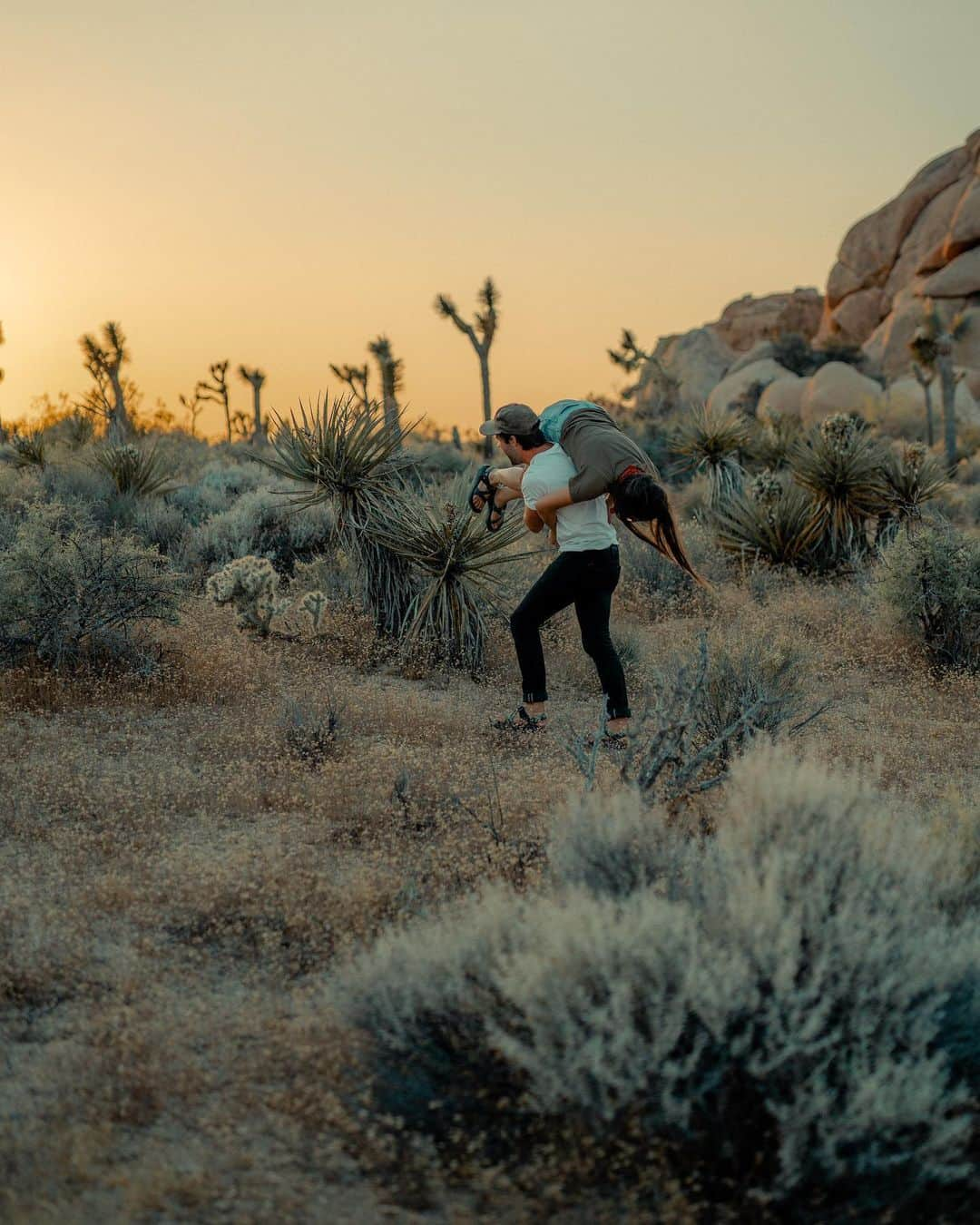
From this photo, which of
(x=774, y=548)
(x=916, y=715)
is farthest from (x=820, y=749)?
(x=774, y=548)

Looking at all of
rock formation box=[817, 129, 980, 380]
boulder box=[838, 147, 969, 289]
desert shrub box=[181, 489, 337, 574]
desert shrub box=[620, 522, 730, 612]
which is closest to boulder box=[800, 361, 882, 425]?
rock formation box=[817, 129, 980, 380]

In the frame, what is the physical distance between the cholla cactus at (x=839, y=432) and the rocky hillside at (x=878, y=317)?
24.7m

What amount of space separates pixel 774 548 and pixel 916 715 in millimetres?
5561

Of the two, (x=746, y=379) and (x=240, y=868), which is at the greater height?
(x=746, y=379)

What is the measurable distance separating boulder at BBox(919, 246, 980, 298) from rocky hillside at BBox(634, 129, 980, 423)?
0.14 feet

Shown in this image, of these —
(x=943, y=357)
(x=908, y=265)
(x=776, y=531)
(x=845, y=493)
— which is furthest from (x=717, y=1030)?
(x=908, y=265)

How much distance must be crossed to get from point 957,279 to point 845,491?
147 ft

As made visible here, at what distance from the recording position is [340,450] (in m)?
8.72

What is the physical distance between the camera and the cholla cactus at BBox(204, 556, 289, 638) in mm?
8781

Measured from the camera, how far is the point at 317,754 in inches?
244

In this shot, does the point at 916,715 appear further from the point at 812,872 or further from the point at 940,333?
the point at 940,333

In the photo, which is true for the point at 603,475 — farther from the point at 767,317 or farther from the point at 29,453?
the point at 767,317

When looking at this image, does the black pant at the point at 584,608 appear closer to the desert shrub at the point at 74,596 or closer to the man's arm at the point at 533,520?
the man's arm at the point at 533,520

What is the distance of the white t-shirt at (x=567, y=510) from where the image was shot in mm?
6320
